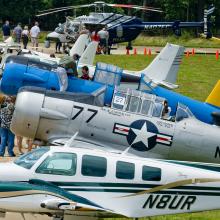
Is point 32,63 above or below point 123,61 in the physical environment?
above

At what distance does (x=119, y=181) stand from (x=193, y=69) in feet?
85.6

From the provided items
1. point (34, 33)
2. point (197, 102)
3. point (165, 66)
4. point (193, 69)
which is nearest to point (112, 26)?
point (34, 33)

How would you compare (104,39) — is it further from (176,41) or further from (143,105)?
(143,105)

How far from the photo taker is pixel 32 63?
22219mm

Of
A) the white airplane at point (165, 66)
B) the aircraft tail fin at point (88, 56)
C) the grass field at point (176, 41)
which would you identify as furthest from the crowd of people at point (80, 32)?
the white airplane at point (165, 66)

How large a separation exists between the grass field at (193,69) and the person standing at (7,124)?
40.2 ft

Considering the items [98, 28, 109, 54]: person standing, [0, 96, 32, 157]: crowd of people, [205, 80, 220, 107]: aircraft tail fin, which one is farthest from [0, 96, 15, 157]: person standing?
[98, 28, 109, 54]: person standing

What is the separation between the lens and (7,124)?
21.3 m

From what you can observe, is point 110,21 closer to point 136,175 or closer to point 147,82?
point 147,82

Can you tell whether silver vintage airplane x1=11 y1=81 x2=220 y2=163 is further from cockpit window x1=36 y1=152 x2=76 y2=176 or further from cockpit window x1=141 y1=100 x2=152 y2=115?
cockpit window x1=36 y1=152 x2=76 y2=176

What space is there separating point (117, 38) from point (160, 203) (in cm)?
3526

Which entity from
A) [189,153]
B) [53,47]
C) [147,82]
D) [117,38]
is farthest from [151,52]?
[189,153]

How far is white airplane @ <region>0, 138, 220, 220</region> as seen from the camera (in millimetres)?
14039

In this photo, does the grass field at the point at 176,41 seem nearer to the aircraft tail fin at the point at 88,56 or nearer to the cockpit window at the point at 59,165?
the aircraft tail fin at the point at 88,56
